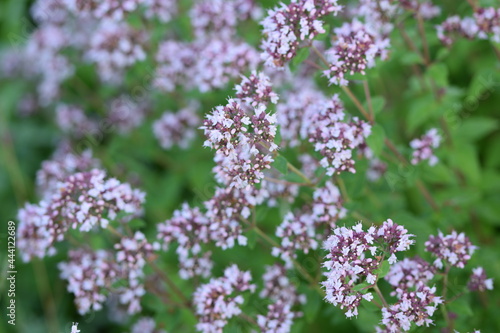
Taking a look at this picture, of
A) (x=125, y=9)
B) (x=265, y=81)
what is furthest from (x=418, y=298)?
(x=125, y=9)

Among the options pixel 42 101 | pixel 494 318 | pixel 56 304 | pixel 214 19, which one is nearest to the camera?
pixel 494 318

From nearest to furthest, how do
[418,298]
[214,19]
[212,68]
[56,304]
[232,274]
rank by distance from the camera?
[418,298] → [232,274] → [212,68] → [214,19] → [56,304]

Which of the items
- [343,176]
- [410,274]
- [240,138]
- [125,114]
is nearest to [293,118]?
[343,176]

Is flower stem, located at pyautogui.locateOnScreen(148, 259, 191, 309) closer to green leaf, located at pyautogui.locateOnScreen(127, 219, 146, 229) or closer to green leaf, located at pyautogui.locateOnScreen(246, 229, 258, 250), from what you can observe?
green leaf, located at pyautogui.locateOnScreen(127, 219, 146, 229)

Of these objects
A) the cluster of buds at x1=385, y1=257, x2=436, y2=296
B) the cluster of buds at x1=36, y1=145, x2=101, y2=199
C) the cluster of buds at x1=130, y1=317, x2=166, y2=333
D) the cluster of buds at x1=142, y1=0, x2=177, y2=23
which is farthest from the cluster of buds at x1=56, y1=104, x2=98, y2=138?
the cluster of buds at x1=385, y1=257, x2=436, y2=296

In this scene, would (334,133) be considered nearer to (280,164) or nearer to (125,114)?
(280,164)

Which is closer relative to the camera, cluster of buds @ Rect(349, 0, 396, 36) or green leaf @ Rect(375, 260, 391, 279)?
green leaf @ Rect(375, 260, 391, 279)

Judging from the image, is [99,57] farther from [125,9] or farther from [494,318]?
[494,318]

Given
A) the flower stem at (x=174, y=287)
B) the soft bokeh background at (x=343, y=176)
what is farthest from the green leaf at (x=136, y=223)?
the soft bokeh background at (x=343, y=176)
